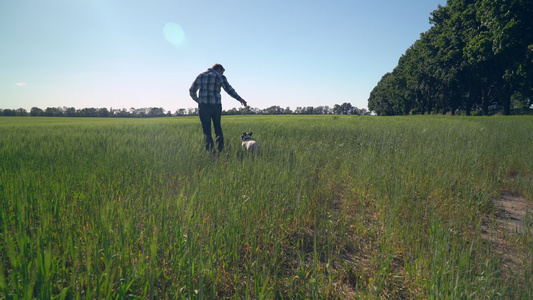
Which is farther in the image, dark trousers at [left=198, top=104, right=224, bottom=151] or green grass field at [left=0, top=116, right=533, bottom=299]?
dark trousers at [left=198, top=104, right=224, bottom=151]

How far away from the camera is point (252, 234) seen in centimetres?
215

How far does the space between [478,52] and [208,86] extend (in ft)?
92.8

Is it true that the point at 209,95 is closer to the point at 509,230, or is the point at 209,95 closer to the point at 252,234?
the point at 252,234

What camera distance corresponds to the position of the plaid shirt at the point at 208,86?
6.32 metres

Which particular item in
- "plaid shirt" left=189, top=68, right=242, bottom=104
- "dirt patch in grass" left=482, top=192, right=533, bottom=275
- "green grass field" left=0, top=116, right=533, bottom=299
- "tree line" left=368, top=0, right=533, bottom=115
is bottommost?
"dirt patch in grass" left=482, top=192, right=533, bottom=275

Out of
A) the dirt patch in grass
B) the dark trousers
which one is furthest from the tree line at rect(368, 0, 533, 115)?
the dark trousers

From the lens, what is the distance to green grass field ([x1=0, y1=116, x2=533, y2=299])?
149 cm

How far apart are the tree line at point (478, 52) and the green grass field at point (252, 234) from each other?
78.6 feet

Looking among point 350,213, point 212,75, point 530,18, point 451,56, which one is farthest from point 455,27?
point 350,213

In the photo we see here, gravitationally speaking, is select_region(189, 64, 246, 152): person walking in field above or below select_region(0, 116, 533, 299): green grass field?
above

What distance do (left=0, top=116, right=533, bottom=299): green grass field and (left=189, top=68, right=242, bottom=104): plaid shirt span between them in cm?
208

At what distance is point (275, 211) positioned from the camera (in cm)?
256

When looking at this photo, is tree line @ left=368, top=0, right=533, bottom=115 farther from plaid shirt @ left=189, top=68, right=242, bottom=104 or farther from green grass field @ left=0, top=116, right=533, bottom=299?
plaid shirt @ left=189, top=68, right=242, bottom=104

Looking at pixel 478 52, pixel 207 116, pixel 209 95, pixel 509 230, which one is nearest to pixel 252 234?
pixel 509 230
